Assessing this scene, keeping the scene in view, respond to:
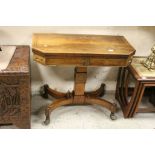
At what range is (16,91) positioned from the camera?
5.02 ft

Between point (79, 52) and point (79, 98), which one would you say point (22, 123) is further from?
point (79, 52)

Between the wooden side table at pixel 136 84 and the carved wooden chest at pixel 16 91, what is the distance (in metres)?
0.83

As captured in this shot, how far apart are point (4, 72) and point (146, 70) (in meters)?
1.10

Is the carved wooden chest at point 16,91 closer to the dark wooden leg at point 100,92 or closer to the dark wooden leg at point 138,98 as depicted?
the dark wooden leg at point 100,92

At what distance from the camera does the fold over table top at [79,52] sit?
1504mm

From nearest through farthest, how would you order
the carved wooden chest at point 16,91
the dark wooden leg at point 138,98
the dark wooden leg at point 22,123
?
the carved wooden chest at point 16,91
the dark wooden leg at point 22,123
the dark wooden leg at point 138,98

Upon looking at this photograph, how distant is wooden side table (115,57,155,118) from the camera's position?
1.74 m

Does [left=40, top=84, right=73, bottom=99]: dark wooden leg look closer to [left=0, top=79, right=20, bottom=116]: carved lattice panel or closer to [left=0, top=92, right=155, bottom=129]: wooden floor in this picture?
[left=0, top=92, right=155, bottom=129]: wooden floor

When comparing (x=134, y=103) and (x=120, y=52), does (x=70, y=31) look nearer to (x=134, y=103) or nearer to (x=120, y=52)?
(x=120, y=52)

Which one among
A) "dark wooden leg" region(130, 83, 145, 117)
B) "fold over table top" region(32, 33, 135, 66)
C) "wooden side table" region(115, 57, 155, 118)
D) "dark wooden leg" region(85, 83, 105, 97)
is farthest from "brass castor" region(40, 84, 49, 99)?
"dark wooden leg" region(130, 83, 145, 117)

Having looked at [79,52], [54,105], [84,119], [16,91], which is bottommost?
[84,119]

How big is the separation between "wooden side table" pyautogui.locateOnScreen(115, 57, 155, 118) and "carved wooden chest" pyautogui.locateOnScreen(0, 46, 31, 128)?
2.73ft

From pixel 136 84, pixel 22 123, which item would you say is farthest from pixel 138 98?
pixel 22 123

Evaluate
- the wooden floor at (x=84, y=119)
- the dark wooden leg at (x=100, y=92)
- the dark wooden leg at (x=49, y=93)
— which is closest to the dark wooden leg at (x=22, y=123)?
the wooden floor at (x=84, y=119)
